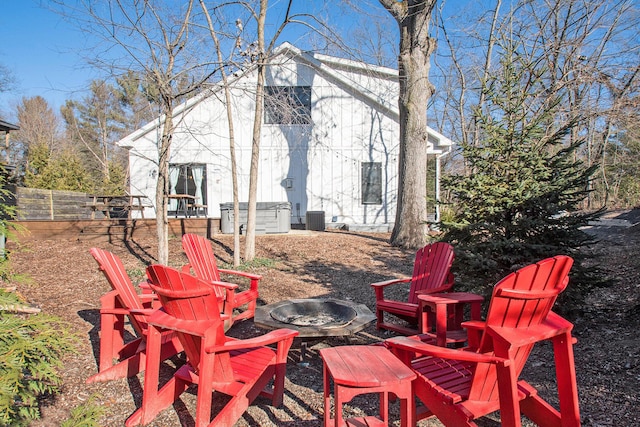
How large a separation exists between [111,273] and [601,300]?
18.0ft

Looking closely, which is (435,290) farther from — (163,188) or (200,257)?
(163,188)

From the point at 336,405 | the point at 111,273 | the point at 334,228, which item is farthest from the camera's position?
the point at 334,228

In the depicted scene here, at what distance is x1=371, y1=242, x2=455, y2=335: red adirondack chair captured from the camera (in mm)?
3852

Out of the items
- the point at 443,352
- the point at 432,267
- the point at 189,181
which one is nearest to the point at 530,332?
the point at 443,352

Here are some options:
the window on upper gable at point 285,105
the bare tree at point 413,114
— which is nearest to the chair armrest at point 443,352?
the window on upper gable at point 285,105

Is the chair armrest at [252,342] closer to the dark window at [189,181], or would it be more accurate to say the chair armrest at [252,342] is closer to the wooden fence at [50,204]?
the wooden fence at [50,204]

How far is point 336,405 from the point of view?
6.14 ft

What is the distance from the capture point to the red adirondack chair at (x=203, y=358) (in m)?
2.23

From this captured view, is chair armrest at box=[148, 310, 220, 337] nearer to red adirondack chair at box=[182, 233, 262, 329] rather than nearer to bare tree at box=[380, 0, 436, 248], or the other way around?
red adirondack chair at box=[182, 233, 262, 329]

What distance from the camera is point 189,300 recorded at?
89.4 inches

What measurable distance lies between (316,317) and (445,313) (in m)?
1.26

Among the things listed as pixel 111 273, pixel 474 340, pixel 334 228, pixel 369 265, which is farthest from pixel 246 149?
pixel 474 340

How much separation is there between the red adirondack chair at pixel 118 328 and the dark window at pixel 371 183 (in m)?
11.5

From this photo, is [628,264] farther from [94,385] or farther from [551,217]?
[94,385]
